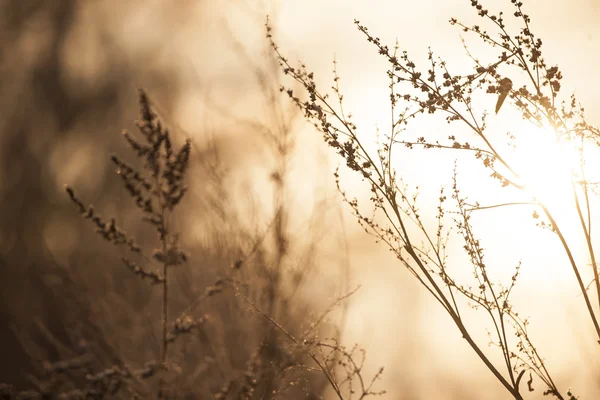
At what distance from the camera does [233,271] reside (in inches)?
114

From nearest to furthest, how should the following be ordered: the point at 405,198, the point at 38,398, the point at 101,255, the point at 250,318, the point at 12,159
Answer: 1. the point at 38,398
2. the point at 250,318
3. the point at 405,198
4. the point at 101,255
5. the point at 12,159

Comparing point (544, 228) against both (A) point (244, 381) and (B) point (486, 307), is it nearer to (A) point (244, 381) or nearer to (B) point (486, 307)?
(B) point (486, 307)

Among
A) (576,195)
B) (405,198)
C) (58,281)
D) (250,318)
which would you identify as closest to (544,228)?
(576,195)

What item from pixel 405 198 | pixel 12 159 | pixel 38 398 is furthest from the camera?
pixel 12 159

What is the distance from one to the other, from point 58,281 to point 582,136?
130 inches

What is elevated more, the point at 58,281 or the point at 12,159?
the point at 12,159

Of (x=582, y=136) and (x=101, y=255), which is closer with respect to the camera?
(x=582, y=136)

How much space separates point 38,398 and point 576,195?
10.4ft

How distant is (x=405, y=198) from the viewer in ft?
12.1

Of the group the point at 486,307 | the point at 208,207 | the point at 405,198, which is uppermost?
the point at 405,198

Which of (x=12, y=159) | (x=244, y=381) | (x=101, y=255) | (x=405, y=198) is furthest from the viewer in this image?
(x=12, y=159)

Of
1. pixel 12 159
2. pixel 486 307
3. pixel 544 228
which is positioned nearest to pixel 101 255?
pixel 486 307

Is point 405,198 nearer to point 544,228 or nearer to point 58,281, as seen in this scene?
point 544,228

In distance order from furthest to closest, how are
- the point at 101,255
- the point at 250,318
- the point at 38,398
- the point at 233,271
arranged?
the point at 101,255 < the point at 250,318 < the point at 233,271 < the point at 38,398
